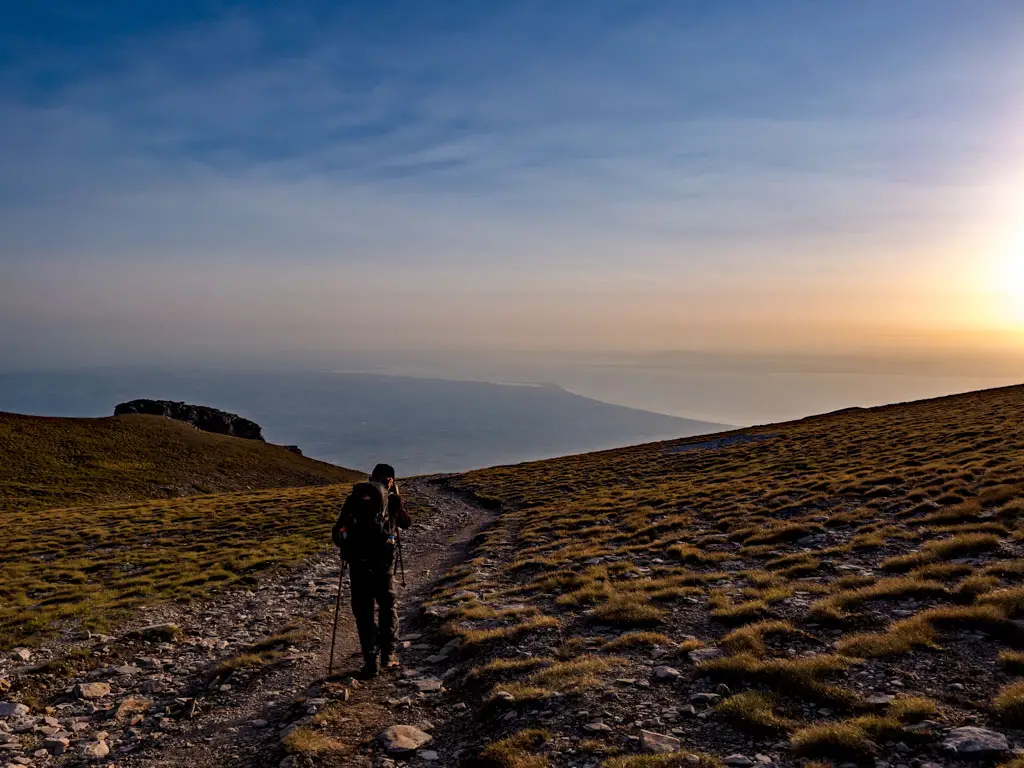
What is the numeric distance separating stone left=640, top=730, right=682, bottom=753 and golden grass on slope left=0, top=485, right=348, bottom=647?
1440 centimetres

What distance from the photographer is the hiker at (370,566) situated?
10586 millimetres

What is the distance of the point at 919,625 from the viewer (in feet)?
30.3

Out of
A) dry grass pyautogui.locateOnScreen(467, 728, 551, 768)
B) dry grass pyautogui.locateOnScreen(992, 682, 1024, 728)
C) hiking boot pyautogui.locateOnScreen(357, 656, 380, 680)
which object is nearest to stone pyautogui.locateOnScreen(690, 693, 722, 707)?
dry grass pyautogui.locateOnScreen(467, 728, 551, 768)

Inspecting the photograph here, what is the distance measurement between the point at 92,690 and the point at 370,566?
18.1 feet

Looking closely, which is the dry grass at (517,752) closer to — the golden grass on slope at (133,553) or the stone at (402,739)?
the stone at (402,739)

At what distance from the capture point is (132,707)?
32.2 ft

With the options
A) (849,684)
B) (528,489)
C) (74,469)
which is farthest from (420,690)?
(74,469)

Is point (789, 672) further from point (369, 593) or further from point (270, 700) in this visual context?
point (270, 700)

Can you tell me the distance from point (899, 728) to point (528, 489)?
35.6 metres

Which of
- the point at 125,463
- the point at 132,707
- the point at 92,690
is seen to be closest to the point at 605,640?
the point at 132,707

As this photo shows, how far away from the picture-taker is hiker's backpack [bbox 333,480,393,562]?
34.9 feet

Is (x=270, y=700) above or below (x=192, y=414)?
below

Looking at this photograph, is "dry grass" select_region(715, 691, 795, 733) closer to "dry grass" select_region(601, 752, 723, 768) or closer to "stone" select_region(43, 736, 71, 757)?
"dry grass" select_region(601, 752, 723, 768)

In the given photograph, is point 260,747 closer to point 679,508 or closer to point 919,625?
point 919,625
